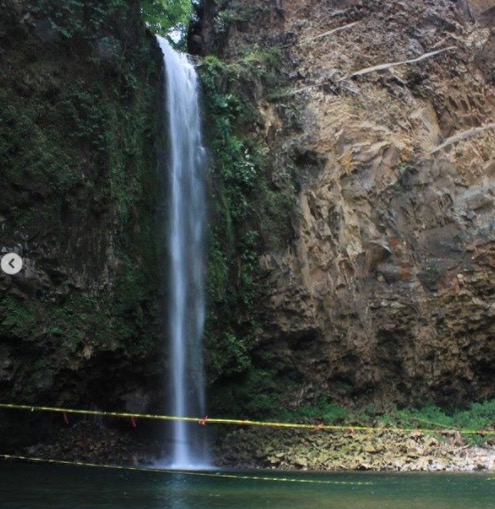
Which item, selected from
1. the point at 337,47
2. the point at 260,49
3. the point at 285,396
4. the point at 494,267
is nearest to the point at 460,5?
the point at 337,47

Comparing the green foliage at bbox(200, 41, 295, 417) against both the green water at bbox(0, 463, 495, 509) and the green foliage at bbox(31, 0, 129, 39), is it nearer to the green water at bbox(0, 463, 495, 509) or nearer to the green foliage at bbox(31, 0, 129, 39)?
the green foliage at bbox(31, 0, 129, 39)

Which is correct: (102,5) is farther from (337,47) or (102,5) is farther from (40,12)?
(337,47)

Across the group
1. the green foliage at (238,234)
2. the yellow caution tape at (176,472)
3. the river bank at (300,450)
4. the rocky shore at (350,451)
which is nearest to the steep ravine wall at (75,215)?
the yellow caution tape at (176,472)

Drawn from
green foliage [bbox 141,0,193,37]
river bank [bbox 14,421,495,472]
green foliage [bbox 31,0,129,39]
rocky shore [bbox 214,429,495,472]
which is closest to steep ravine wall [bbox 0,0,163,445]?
green foliage [bbox 31,0,129,39]

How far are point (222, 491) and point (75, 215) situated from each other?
19.2ft

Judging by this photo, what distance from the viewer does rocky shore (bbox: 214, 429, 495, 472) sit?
14000 mm

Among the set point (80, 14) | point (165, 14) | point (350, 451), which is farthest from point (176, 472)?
point (165, 14)

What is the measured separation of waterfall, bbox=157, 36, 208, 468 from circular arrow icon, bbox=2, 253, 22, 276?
3523mm

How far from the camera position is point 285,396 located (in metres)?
16.0

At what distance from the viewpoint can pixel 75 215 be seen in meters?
13.4

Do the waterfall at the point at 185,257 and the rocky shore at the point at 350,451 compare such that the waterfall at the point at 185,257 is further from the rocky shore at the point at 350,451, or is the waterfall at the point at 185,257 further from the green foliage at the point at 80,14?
the green foliage at the point at 80,14

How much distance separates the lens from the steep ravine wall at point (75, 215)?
12734mm

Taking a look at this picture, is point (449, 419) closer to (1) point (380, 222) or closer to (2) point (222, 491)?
(1) point (380, 222)

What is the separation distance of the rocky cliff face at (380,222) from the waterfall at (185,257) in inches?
64.5
